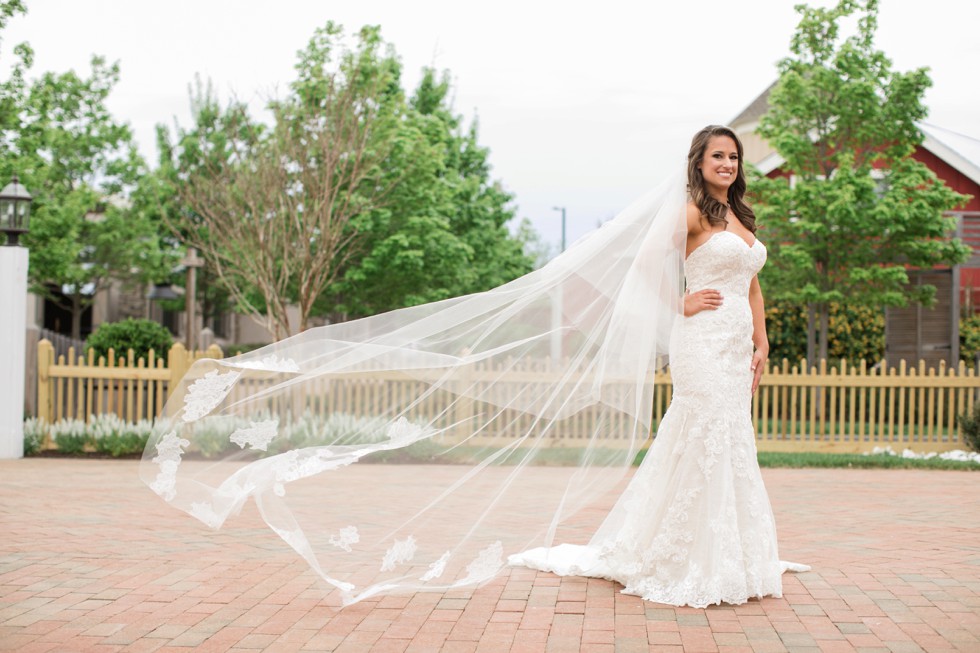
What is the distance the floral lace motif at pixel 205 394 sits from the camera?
4926 mm

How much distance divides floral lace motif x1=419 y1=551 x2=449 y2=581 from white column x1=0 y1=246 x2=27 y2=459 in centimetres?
832

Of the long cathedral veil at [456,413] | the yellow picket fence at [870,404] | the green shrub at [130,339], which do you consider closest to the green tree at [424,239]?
the green shrub at [130,339]

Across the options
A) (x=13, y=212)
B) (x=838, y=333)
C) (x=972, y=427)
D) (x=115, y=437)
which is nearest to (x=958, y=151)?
(x=838, y=333)

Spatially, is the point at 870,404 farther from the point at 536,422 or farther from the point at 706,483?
the point at 536,422

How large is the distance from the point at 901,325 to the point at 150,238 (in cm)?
1795

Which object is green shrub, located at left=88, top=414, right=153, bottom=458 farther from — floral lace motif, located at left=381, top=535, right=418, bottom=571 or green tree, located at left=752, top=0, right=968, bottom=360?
green tree, located at left=752, top=0, right=968, bottom=360

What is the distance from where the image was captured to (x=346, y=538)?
186 inches

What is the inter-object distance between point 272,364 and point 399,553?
1.12 meters

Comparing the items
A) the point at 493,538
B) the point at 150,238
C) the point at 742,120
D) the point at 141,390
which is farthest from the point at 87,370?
the point at 742,120

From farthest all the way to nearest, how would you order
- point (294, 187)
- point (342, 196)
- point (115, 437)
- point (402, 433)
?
point (342, 196) → point (294, 187) → point (115, 437) → point (402, 433)

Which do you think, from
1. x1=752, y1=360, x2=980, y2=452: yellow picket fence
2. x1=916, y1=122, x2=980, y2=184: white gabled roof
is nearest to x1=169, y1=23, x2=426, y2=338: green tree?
x1=752, y1=360, x2=980, y2=452: yellow picket fence

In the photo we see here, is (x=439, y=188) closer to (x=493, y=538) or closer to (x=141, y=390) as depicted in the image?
(x=141, y=390)

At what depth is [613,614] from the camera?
4488 millimetres

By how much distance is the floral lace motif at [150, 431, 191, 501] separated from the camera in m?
4.93
